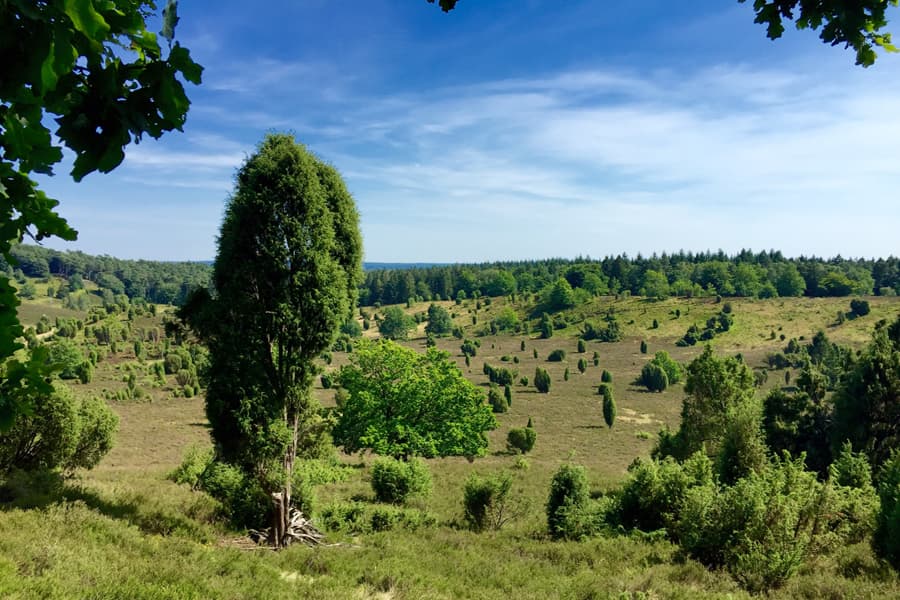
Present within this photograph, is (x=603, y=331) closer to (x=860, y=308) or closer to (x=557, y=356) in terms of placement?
(x=557, y=356)

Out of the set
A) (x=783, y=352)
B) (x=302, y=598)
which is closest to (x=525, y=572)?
(x=302, y=598)

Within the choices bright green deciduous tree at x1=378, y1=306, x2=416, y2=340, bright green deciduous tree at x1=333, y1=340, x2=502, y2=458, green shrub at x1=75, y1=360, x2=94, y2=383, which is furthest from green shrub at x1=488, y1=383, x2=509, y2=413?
bright green deciduous tree at x1=378, y1=306, x2=416, y2=340

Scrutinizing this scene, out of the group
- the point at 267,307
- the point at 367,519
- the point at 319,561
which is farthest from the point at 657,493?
the point at 267,307

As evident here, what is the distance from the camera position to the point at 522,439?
41406mm

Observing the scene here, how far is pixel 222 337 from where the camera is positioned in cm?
1169

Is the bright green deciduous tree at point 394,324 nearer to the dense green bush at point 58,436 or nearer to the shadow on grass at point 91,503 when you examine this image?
the dense green bush at point 58,436

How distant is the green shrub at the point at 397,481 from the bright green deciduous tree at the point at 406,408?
456 cm

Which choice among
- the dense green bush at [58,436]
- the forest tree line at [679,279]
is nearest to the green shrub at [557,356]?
the forest tree line at [679,279]

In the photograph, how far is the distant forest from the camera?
133000 millimetres

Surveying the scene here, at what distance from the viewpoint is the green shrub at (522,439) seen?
135 feet

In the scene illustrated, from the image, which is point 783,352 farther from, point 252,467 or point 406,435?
point 252,467

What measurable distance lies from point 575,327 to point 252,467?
118386mm

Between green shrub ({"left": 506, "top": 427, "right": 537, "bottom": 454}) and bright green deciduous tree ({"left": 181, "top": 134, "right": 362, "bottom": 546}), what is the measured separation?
31733 mm

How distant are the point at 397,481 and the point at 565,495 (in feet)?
23.1
